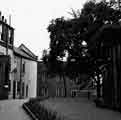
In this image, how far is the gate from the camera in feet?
105

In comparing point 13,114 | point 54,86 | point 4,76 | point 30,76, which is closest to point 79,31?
point 4,76

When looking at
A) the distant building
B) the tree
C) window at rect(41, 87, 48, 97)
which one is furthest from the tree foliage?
window at rect(41, 87, 48, 97)

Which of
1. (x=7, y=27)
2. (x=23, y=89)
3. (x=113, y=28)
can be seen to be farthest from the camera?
(x=23, y=89)

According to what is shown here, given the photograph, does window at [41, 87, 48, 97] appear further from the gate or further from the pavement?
the pavement

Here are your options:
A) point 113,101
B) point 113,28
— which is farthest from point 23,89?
point 113,28

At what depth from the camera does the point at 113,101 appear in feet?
67.1

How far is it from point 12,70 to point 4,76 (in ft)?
14.0

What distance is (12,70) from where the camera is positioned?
3659 centimetres

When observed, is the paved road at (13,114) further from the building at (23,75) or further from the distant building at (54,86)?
the distant building at (54,86)

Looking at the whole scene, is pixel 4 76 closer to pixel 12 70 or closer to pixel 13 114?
→ pixel 12 70

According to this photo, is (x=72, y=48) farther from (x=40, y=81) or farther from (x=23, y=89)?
(x=40, y=81)

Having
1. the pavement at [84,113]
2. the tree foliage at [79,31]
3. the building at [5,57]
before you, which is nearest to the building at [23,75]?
the building at [5,57]

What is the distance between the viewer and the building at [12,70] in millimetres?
32469

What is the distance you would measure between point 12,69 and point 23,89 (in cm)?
667
